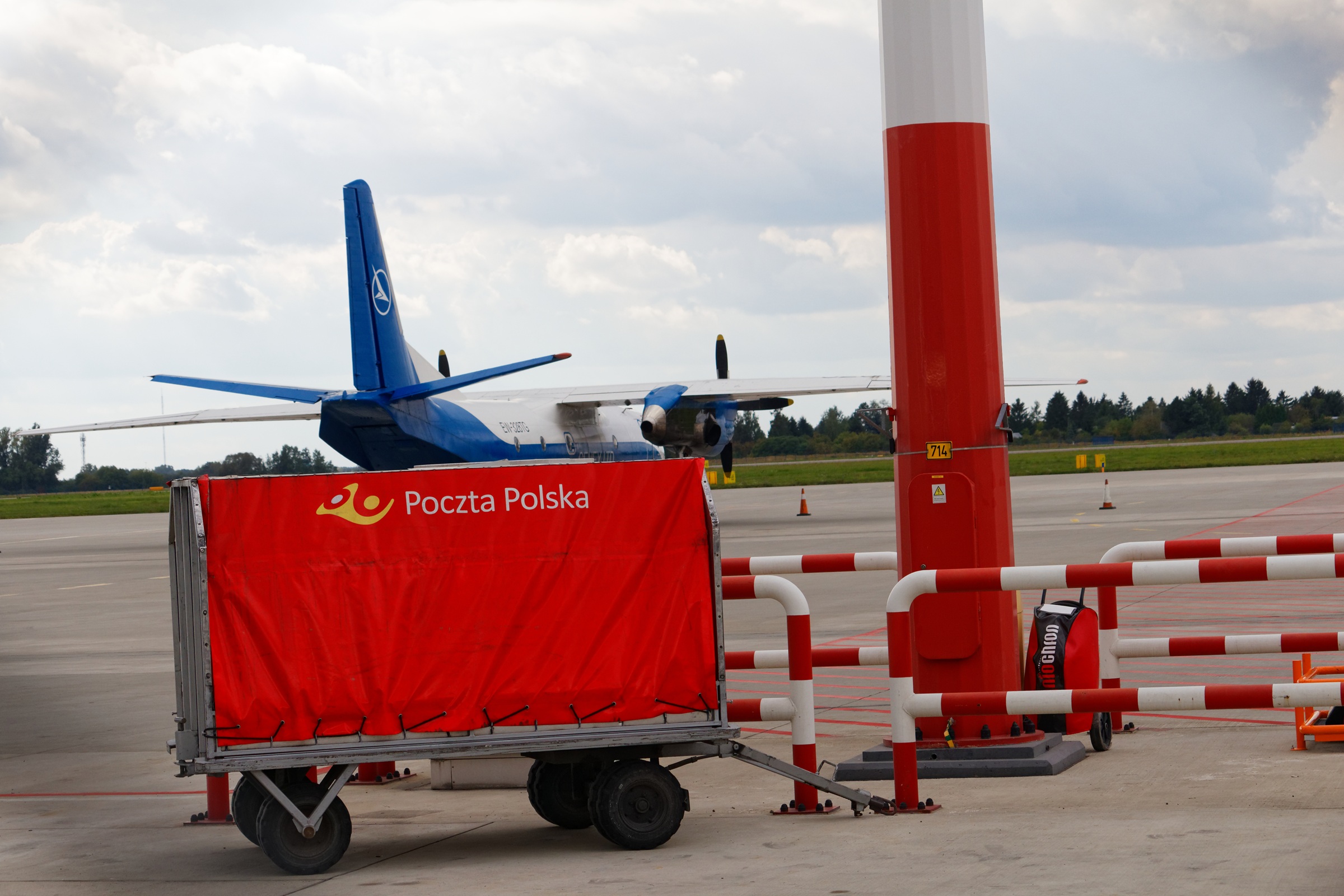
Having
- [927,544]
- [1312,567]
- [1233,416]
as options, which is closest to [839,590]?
[927,544]

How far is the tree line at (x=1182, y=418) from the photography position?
473ft

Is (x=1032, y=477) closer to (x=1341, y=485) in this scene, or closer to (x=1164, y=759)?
(x=1341, y=485)

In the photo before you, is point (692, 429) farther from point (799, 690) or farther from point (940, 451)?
point (799, 690)

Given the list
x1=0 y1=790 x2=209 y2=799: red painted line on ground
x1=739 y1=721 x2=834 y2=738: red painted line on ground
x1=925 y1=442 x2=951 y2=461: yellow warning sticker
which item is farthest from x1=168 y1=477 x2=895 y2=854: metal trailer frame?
x1=739 y1=721 x2=834 y2=738: red painted line on ground

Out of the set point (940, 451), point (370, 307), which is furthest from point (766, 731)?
point (370, 307)

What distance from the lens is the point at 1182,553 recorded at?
27.1 ft

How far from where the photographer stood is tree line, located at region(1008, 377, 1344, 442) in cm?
14425

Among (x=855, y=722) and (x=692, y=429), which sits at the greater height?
(x=692, y=429)

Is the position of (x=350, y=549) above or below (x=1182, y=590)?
above

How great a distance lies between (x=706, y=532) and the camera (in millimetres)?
6258

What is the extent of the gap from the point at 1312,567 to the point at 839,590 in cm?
1301

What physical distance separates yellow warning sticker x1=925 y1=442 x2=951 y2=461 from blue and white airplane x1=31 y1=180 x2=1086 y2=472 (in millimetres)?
16687

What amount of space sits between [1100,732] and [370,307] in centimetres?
2503

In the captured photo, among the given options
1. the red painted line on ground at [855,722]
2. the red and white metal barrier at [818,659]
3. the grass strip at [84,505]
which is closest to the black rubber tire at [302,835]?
the red and white metal barrier at [818,659]
